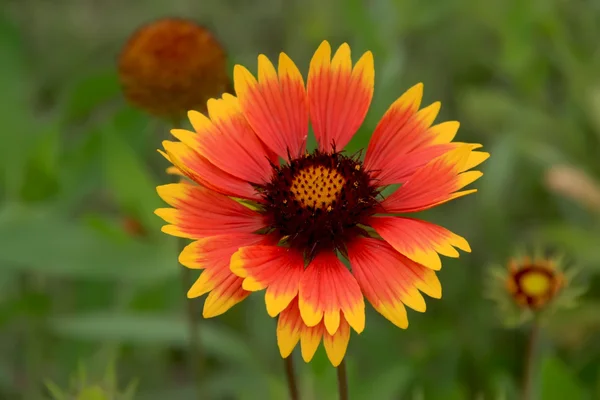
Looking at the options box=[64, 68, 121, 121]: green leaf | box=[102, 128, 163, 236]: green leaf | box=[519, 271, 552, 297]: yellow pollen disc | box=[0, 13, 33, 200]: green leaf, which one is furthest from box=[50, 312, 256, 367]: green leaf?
box=[519, 271, 552, 297]: yellow pollen disc

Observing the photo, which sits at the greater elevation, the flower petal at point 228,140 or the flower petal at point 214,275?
the flower petal at point 228,140

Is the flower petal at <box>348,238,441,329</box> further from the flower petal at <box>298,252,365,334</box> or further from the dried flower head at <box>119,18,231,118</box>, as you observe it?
the dried flower head at <box>119,18,231,118</box>

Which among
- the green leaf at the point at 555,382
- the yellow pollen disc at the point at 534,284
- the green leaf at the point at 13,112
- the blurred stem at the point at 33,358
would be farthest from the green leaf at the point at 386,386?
the green leaf at the point at 13,112

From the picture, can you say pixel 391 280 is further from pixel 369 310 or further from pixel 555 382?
pixel 369 310

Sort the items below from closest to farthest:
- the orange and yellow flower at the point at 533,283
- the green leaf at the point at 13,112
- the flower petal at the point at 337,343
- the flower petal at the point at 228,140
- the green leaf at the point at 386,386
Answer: the flower petal at the point at 337,343
the flower petal at the point at 228,140
the orange and yellow flower at the point at 533,283
the green leaf at the point at 386,386
the green leaf at the point at 13,112

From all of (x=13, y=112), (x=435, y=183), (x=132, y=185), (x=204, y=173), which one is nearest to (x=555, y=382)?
(x=435, y=183)

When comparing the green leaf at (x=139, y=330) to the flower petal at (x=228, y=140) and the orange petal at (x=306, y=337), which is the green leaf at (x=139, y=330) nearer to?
the flower petal at (x=228, y=140)
